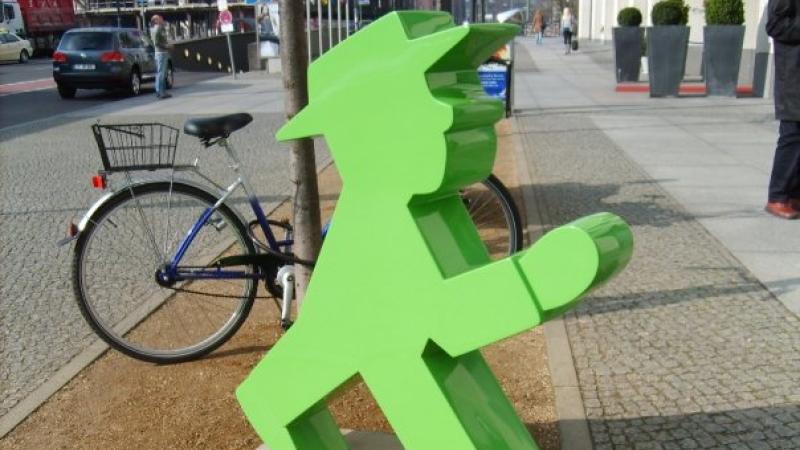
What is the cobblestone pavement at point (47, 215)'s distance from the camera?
4289 millimetres

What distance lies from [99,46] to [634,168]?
15738 millimetres

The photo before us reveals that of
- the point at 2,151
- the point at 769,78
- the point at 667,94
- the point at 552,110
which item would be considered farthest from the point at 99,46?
the point at 769,78

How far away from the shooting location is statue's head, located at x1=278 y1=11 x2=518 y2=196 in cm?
214

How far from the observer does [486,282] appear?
207 centimetres

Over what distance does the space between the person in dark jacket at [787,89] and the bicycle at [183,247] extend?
13.0ft

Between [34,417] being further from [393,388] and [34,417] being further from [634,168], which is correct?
[634,168]

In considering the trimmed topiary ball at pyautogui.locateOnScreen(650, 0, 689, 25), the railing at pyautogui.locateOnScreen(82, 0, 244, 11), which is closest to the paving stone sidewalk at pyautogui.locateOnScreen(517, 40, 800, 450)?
the trimmed topiary ball at pyautogui.locateOnScreen(650, 0, 689, 25)

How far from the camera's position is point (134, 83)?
68.1 feet

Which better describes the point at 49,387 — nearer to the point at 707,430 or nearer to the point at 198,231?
the point at 198,231

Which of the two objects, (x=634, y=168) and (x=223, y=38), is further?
(x=223, y=38)

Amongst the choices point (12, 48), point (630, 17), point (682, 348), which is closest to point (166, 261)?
point (682, 348)

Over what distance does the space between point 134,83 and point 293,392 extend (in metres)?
19.7

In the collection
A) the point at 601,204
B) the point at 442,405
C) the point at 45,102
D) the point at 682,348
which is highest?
the point at 442,405

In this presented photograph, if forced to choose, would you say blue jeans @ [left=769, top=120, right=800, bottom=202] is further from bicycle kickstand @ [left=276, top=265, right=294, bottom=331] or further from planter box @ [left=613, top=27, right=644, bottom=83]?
planter box @ [left=613, top=27, right=644, bottom=83]
